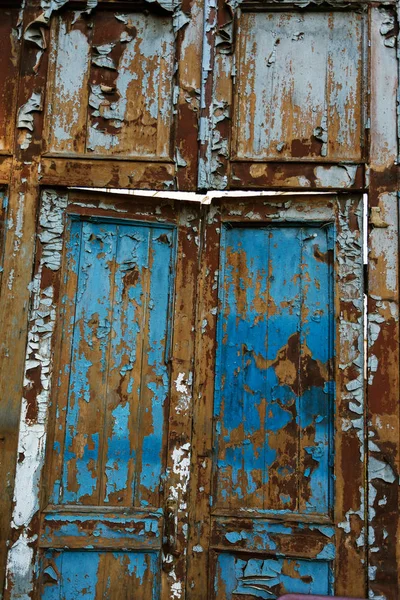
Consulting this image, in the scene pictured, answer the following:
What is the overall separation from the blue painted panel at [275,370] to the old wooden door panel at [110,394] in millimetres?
203

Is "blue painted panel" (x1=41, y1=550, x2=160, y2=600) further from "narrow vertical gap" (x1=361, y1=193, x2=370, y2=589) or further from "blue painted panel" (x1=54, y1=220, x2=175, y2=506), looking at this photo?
"narrow vertical gap" (x1=361, y1=193, x2=370, y2=589)

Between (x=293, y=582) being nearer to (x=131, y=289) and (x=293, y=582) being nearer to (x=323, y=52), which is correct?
(x=131, y=289)

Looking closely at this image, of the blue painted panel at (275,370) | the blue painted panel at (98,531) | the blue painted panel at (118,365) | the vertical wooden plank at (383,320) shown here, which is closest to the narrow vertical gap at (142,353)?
the blue painted panel at (118,365)

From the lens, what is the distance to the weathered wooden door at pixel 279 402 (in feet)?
9.87

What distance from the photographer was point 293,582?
3.00 meters

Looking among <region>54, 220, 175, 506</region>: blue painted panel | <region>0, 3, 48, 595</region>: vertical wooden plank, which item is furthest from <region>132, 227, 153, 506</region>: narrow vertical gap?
<region>0, 3, 48, 595</region>: vertical wooden plank

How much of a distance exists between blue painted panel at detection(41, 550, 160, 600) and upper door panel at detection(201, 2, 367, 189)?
1.93m

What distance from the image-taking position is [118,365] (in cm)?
321

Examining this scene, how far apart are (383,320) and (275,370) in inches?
23.3

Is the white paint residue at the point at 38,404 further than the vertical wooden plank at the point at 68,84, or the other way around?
the vertical wooden plank at the point at 68,84

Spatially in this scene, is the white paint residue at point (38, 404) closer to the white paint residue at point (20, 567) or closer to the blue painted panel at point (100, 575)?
the white paint residue at point (20, 567)

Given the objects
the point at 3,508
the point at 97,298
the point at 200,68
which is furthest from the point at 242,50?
the point at 3,508

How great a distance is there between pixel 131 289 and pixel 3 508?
4.09 ft

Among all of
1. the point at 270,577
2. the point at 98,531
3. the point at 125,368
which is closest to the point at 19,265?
the point at 125,368
